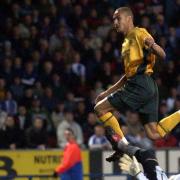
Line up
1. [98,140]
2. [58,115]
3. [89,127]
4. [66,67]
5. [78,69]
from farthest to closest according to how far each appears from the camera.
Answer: [78,69] < [66,67] < [58,115] < [89,127] < [98,140]

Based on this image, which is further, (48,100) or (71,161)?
(48,100)

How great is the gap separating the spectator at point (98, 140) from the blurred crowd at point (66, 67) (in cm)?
2

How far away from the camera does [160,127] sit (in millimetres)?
10047

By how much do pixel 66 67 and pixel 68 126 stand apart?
6.89ft

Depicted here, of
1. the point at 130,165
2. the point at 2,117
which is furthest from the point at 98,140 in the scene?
the point at 130,165

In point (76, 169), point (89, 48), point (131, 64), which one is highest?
point (89, 48)

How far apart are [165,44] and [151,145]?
12.5 feet

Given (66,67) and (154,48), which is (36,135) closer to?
(66,67)

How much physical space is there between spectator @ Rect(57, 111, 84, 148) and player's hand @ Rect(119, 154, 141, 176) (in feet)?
20.6

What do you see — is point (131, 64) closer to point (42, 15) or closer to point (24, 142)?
point (24, 142)

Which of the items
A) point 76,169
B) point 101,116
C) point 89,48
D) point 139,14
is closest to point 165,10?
point 139,14

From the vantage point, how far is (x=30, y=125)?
1619 cm

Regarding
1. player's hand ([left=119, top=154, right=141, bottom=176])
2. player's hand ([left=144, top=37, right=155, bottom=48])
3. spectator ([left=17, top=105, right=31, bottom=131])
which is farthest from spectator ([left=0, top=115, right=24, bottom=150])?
player's hand ([left=144, top=37, right=155, bottom=48])

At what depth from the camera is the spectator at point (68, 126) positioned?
16094mm
